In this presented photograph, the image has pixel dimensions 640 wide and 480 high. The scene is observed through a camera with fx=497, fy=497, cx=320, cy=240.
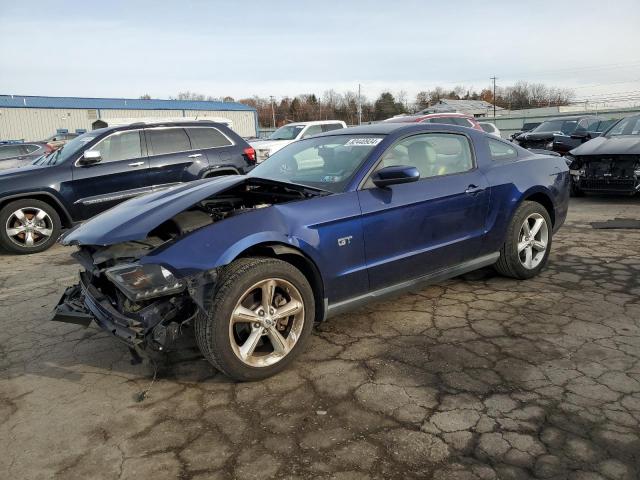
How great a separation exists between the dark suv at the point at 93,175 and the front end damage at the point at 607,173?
641 centimetres

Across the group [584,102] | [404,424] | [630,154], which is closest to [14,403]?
[404,424]

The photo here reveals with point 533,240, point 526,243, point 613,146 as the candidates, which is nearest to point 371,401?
→ point 526,243

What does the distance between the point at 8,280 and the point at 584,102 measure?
66.3m

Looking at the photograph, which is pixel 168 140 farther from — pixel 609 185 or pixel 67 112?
pixel 67 112

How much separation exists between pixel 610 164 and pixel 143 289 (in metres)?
8.47

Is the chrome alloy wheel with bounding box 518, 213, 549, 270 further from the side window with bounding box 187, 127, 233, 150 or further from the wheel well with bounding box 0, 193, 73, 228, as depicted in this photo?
the wheel well with bounding box 0, 193, 73, 228

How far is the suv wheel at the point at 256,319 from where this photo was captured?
2924 millimetres

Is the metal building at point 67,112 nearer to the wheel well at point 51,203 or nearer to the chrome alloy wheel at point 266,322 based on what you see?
the wheel well at point 51,203

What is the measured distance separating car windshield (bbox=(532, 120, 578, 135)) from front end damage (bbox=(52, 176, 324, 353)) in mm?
15052

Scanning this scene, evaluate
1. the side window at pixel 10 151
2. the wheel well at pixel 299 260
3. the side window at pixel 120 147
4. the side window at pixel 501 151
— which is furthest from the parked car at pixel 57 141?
the wheel well at pixel 299 260

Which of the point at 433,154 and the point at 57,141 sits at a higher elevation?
the point at 57,141

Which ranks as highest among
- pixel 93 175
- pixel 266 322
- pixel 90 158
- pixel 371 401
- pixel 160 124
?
pixel 160 124

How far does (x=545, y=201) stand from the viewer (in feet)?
16.4

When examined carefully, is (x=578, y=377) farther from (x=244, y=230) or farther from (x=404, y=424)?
(x=244, y=230)
